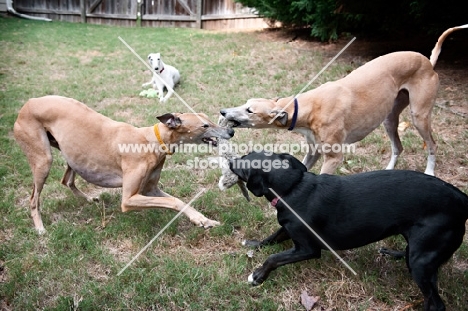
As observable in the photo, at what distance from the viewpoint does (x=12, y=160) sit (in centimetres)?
565

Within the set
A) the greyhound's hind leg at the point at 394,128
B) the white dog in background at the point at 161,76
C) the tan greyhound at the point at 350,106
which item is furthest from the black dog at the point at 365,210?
the white dog in background at the point at 161,76

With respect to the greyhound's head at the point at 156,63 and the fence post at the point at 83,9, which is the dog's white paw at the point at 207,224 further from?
the fence post at the point at 83,9

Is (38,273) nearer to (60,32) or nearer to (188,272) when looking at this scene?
(188,272)

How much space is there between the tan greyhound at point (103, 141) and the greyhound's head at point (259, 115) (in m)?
0.35

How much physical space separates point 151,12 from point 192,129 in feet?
54.0

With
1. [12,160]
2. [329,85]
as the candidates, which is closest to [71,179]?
[12,160]

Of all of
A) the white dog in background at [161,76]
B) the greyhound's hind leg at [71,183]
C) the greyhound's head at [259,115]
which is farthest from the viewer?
the white dog in background at [161,76]

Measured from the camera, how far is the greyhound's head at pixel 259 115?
456 centimetres

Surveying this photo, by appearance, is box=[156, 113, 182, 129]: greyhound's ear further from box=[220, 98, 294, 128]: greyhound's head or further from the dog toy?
box=[220, 98, 294, 128]: greyhound's head

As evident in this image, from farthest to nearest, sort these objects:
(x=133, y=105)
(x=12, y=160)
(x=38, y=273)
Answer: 1. (x=133, y=105)
2. (x=12, y=160)
3. (x=38, y=273)

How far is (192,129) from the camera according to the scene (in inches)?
168

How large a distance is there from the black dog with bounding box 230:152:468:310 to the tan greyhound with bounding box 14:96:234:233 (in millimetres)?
1020

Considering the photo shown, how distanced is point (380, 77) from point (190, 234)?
3005mm

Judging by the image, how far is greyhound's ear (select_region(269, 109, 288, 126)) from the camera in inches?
177
